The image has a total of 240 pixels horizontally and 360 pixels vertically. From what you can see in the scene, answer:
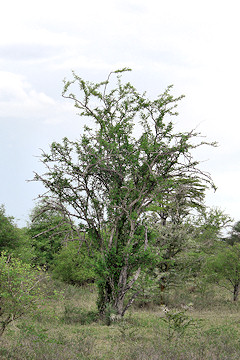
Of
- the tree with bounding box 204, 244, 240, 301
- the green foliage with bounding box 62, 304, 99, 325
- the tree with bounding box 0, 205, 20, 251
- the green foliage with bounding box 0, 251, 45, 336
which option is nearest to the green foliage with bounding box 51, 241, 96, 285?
the tree with bounding box 0, 205, 20, 251

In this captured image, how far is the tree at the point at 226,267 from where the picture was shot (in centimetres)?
2183

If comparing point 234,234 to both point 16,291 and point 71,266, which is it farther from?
point 16,291

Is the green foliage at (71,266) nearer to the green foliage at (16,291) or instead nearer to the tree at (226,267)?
the tree at (226,267)

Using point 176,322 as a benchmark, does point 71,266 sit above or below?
above

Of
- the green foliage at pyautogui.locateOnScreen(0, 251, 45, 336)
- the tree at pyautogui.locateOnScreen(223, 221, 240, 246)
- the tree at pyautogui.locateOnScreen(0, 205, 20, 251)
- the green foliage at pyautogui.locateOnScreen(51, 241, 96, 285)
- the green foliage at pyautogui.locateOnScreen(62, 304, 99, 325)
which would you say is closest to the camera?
the green foliage at pyautogui.locateOnScreen(0, 251, 45, 336)

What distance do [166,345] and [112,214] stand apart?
7.22m

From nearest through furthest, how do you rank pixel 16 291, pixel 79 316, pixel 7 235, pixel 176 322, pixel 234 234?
pixel 16 291 → pixel 176 322 → pixel 79 316 → pixel 7 235 → pixel 234 234

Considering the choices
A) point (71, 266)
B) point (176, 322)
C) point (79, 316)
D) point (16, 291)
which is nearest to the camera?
point (16, 291)

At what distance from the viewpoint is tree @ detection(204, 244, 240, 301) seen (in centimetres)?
2183

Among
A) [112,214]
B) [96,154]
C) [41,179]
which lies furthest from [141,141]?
[41,179]

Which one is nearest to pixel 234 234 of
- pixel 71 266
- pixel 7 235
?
pixel 71 266

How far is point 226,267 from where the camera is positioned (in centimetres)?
2197

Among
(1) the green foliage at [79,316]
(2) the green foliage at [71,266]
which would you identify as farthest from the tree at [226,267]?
(1) the green foliage at [79,316]

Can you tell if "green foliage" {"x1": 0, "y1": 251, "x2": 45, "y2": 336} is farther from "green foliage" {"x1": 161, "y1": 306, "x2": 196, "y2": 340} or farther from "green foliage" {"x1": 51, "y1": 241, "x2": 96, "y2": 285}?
"green foliage" {"x1": 51, "y1": 241, "x2": 96, "y2": 285}
